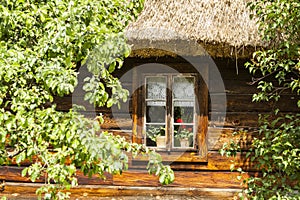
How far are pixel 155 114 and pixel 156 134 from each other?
0.80 ft

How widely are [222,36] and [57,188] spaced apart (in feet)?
8.24

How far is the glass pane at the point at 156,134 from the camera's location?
5254 mm

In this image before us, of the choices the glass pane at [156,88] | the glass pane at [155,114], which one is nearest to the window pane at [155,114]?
the glass pane at [155,114]

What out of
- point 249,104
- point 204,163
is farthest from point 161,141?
point 249,104

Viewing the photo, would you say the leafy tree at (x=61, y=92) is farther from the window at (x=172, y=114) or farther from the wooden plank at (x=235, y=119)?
the wooden plank at (x=235, y=119)

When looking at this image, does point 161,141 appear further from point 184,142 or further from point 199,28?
point 199,28

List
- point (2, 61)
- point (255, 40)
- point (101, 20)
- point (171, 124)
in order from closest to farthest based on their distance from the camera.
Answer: point (2, 61) < point (101, 20) < point (255, 40) < point (171, 124)

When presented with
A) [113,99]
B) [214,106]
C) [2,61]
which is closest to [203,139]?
[214,106]

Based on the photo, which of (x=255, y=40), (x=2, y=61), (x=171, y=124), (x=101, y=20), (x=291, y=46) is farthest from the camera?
(x=171, y=124)

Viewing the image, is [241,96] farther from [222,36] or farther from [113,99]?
[113,99]

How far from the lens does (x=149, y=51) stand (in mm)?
4844

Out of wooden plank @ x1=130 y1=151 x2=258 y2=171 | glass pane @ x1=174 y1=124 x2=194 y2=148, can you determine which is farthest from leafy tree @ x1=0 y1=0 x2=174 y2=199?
glass pane @ x1=174 y1=124 x2=194 y2=148

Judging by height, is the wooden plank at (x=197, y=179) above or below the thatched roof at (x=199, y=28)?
below

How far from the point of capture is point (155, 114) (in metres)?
5.31
